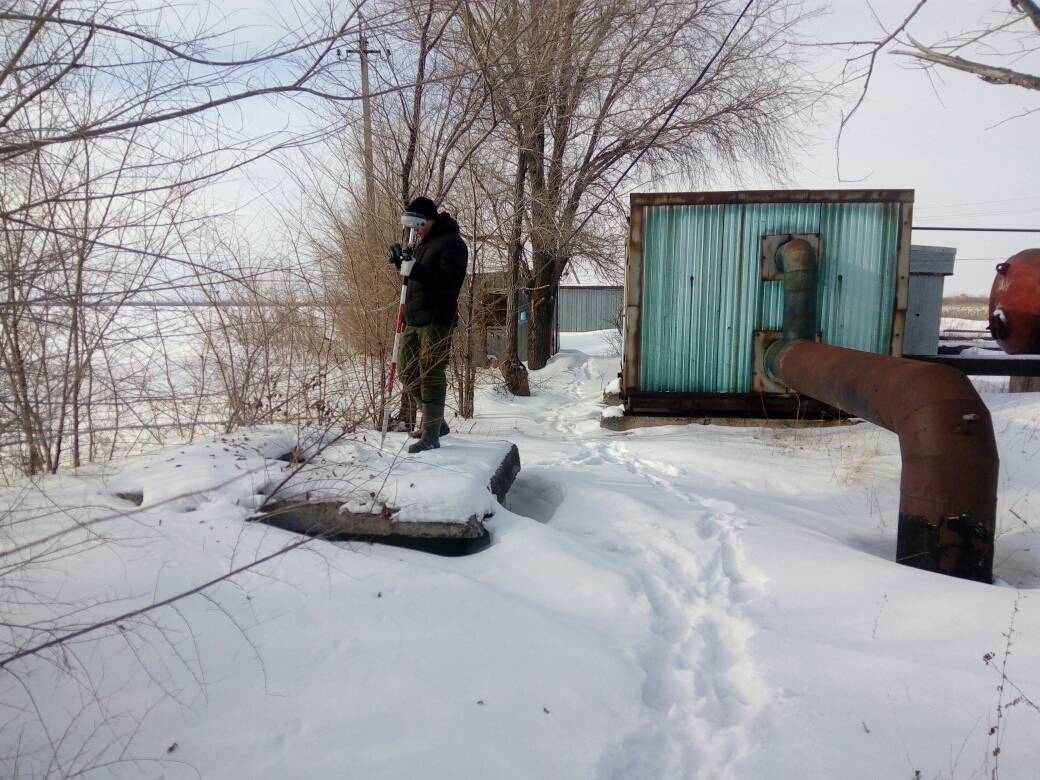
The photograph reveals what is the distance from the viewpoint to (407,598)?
267 centimetres

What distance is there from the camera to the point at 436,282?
14.5 feet

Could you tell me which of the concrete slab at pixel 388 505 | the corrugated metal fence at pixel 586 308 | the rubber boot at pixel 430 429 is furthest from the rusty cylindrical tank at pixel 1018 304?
the corrugated metal fence at pixel 586 308

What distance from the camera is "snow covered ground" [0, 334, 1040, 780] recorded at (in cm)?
191

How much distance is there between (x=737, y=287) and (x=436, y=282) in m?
4.35

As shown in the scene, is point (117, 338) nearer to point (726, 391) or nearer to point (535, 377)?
point (726, 391)

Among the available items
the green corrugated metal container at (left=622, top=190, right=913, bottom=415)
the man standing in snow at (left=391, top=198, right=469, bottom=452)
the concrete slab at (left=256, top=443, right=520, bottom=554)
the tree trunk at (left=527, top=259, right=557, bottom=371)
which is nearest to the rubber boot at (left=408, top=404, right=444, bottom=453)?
the man standing in snow at (left=391, top=198, right=469, bottom=452)

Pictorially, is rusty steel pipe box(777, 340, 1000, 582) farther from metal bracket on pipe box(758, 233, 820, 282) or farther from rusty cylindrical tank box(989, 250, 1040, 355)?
rusty cylindrical tank box(989, 250, 1040, 355)

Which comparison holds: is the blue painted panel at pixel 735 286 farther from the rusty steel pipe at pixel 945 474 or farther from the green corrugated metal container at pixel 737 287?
the rusty steel pipe at pixel 945 474

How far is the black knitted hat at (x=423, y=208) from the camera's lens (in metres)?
4.52

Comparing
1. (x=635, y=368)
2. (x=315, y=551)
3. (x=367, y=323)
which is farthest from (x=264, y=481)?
(x=635, y=368)

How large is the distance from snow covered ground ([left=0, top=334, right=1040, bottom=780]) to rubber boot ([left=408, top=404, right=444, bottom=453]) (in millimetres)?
1025

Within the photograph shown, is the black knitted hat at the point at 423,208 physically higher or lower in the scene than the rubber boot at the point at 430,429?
higher

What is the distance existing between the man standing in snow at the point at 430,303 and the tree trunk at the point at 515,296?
4.12 metres

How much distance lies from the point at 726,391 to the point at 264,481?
18.6 ft
